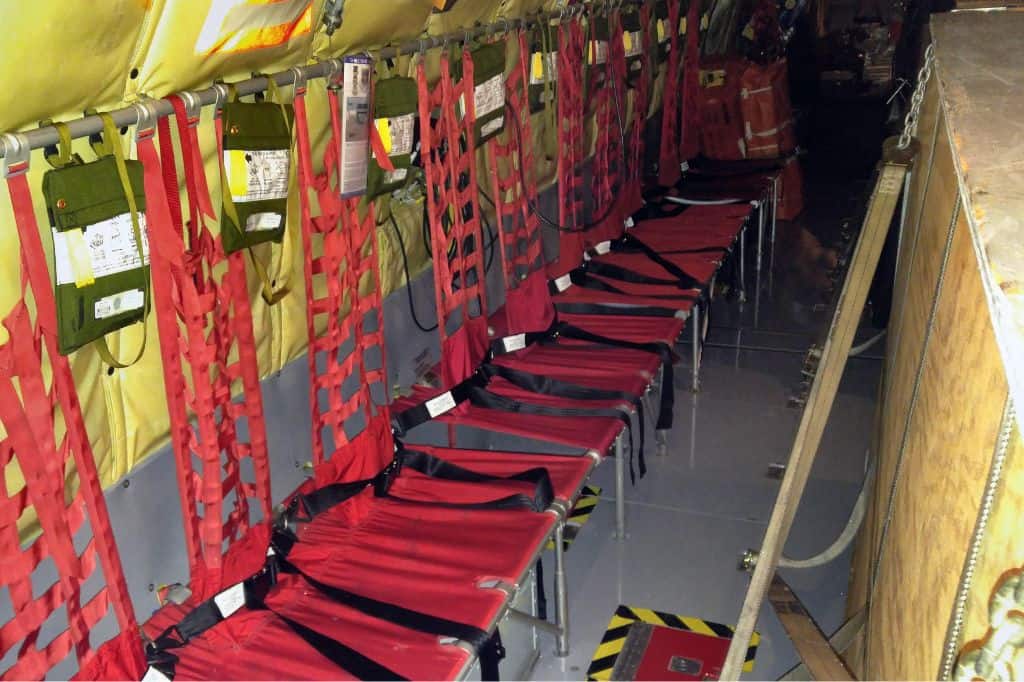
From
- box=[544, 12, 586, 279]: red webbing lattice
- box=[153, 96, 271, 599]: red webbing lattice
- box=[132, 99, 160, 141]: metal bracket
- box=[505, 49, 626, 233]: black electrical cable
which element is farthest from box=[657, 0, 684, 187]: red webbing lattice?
box=[132, 99, 160, 141]: metal bracket

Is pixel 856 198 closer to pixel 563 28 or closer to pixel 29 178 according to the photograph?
pixel 563 28

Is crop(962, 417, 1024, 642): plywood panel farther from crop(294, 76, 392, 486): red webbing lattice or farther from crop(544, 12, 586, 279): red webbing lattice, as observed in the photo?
crop(544, 12, 586, 279): red webbing lattice

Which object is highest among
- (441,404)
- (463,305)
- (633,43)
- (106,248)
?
(633,43)

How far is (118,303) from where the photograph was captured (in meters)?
1.78

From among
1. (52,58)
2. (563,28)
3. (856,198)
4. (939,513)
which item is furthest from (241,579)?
(856,198)

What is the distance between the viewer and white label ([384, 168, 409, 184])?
9.83ft

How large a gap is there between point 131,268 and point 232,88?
1.92ft

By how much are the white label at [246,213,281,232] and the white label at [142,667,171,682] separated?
1.01 metres

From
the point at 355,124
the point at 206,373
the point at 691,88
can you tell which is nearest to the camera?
the point at 206,373

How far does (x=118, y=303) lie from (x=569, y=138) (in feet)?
10.7

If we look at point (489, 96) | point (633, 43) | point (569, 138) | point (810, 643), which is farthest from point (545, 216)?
point (810, 643)

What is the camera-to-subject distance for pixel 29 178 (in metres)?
1.78

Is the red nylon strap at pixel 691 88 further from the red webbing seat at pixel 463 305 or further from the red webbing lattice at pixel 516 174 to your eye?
the red webbing seat at pixel 463 305

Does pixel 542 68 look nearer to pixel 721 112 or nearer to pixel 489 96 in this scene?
pixel 489 96
